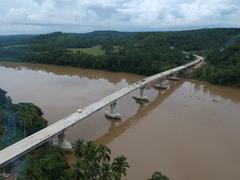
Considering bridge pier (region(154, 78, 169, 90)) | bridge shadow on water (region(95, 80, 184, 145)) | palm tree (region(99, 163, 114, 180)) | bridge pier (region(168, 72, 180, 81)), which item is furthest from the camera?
bridge pier (region(168, 72, 180, 81))

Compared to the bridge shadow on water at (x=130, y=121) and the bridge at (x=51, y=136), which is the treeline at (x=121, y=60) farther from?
the bridge at (x=51, y=136)

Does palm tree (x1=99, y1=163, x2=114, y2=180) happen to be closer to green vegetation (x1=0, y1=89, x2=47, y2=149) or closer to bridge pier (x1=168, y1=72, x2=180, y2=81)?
green vegetation (x1=0, y1=89, x2=47, y2=149)

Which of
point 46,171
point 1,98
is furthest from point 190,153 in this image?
point 1,98

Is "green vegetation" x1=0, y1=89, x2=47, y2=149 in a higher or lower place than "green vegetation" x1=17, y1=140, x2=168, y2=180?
A: lower

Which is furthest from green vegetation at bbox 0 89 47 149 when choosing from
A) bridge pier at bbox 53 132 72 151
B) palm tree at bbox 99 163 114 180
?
palm tree at bbox 99 163 114 180

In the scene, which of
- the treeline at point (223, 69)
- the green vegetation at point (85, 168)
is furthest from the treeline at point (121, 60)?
the green vegetation at point (85, 168)

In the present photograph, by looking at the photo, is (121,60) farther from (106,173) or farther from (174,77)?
(106,173)

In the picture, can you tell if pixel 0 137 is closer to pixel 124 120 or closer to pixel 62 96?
pixel 124 120
